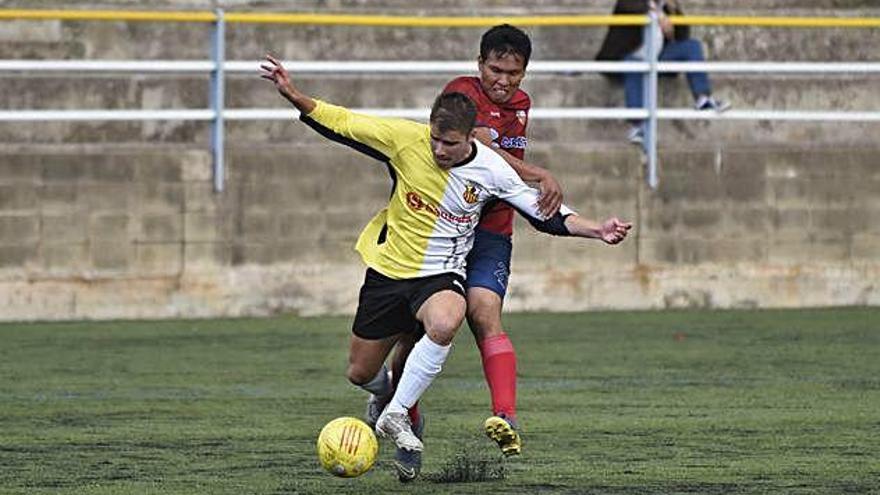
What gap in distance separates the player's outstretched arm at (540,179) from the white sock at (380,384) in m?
0.99

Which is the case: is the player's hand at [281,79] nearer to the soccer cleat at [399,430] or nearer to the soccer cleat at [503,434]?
the soccer cleat at [399,430]

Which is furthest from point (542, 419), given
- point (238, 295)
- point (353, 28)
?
point (353, 28)

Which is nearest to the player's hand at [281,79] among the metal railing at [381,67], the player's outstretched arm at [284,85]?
the player's outstretched arm at [284,85]

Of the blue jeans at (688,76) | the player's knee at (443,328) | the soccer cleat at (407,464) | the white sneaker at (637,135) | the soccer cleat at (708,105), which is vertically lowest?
the soccer cleat at (407,464)

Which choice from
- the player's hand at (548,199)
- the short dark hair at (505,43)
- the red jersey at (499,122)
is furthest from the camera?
the red jersey at (499,122)

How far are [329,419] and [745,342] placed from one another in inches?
200

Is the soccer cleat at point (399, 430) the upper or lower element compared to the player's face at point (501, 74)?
lower

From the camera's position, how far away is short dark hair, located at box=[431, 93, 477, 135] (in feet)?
28.2

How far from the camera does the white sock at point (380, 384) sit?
933 centimetres

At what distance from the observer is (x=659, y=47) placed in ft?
60.3

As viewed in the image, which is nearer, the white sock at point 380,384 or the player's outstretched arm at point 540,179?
the player's outstretched arm at point 540,179

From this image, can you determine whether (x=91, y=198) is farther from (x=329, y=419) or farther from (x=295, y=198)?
(x=329, y=419)

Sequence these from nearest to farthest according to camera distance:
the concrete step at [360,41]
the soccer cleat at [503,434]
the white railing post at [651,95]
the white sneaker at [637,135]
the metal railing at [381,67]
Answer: the soccer cleat at [503,434] < the metal railing at [381,67] < the white railing post at [651,95] < the white sneaker at [637,135] < the concrete step at [360,41]

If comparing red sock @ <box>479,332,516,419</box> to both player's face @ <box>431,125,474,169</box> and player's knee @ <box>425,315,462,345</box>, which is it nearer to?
player's knee @ <box>425,315,462,345</box>
